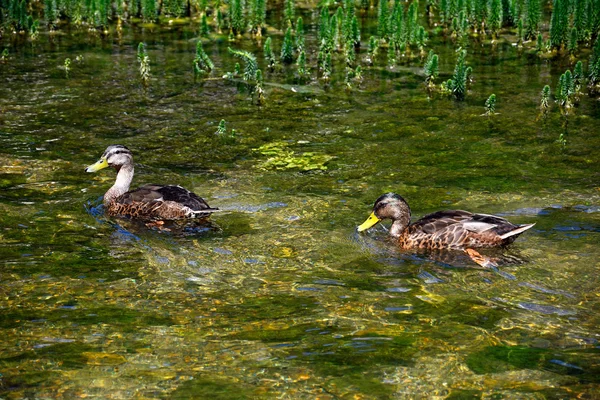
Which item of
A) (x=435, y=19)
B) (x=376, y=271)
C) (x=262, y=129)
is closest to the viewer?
(x=376, y=271)

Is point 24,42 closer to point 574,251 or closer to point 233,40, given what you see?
point 233,40

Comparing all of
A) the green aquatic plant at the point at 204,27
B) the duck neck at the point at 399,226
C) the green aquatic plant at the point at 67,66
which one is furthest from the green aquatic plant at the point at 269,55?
the duck neck at the point at 399,226

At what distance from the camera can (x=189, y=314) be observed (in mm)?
8461

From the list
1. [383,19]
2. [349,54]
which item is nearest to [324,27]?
[349,54]

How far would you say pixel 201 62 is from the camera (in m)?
18.2

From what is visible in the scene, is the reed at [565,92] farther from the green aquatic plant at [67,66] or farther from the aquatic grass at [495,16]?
the green aquatic plant at [67,66]

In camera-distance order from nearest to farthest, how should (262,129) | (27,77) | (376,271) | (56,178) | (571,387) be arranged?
(571,387), (376,271), (56,178), (262,129), (27,77)

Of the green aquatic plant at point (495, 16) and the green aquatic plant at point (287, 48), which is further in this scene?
the green aquatic plant at point (495, 16)

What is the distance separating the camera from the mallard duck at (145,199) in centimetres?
1096

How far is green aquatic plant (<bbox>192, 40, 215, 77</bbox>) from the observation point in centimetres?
1746

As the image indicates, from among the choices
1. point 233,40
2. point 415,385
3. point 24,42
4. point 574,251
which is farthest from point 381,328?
point 24,42

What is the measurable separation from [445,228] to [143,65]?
8599 mm

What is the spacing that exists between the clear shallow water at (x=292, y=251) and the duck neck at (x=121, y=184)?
0.28 metres

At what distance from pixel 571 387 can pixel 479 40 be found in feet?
48.6
